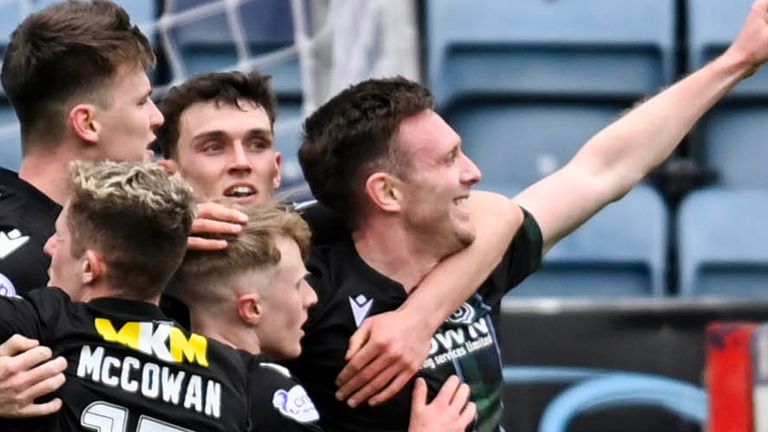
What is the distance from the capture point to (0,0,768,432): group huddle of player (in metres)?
2.75

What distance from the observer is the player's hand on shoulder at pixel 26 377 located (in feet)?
8.59

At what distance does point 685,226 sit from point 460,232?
279cm

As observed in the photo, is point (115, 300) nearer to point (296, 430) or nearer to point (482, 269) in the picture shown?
point (296, 430)

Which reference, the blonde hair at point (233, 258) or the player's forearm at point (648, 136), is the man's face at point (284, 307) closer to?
the blonde hair at point (233, 258)

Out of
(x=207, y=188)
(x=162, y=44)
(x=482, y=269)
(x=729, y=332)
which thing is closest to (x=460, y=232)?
(x=482, y=269)

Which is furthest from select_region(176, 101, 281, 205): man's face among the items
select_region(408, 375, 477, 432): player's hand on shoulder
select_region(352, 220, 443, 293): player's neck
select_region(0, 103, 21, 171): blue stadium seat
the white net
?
select_region(0, 103, 21, 171): blue stadium seat

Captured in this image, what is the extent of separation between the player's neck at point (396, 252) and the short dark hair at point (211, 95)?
36 centimetres

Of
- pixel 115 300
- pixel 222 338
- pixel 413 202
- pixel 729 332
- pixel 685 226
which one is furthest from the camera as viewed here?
pixel 685 226

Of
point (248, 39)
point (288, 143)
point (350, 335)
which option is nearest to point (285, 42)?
point (248, 39)

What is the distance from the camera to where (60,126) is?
10.2 ft

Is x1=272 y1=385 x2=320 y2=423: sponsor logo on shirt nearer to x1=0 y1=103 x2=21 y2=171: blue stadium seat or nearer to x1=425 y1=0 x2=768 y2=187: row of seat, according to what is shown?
x1=0 y1=103 x2=21 y2=171: blue stadium seat

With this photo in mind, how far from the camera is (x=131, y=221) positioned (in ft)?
9.05

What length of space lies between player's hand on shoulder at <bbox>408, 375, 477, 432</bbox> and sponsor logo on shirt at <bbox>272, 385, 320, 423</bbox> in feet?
1.10

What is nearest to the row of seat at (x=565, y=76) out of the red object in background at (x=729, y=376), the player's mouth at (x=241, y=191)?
the red object in background at (x=729, y=376)
